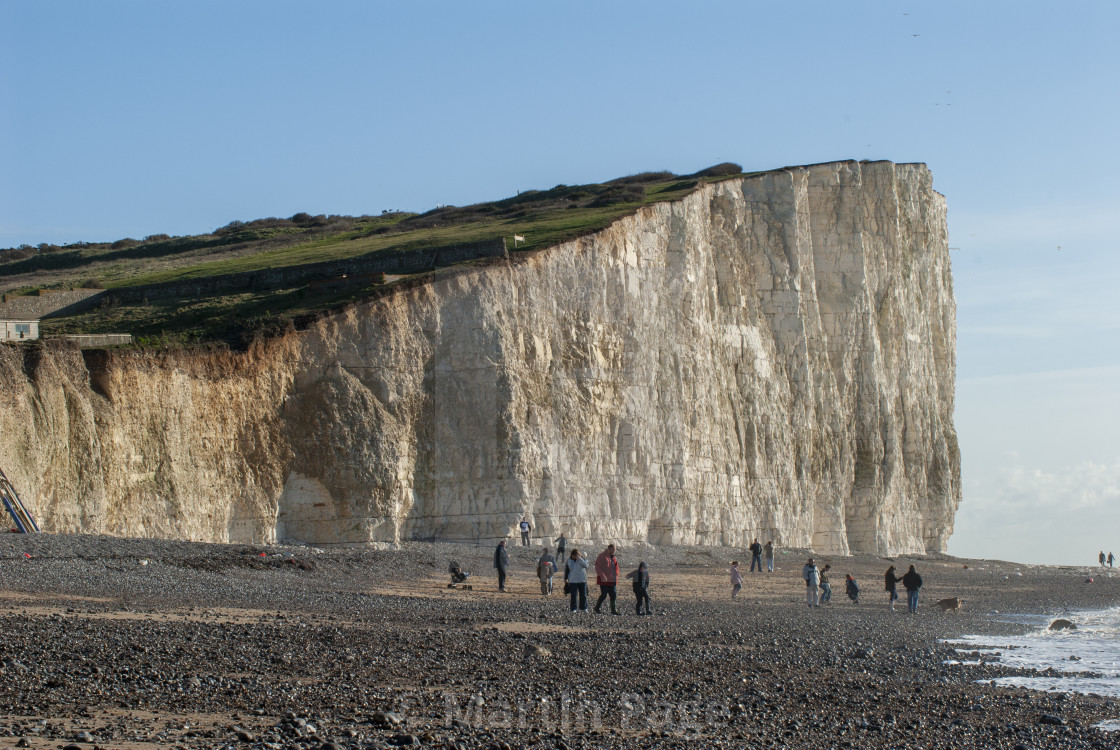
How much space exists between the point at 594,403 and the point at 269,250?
29.3 m

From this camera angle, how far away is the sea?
1411 centimetres

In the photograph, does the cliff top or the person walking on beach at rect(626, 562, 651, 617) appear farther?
the cliff top

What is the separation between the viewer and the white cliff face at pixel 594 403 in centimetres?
2562

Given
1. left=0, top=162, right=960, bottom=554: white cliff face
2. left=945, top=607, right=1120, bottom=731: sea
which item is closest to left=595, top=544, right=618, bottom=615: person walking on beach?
left=945, top=607, right=1120, bottom=731: sea

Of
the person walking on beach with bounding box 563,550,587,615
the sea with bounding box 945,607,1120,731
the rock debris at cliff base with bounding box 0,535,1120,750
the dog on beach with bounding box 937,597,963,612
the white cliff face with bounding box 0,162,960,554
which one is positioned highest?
the white cliff face with bounding box 0,162,960,554

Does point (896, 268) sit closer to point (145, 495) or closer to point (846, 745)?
point (145, 495)

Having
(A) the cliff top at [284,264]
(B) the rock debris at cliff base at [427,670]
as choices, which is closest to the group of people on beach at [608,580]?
(B) the rock debris at cliff base at [427,670]

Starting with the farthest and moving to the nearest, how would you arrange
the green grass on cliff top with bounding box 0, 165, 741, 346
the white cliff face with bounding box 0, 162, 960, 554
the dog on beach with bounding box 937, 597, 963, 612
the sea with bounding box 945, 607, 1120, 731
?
the green grass on cliff top with bounding box 0, 165, 741, 346
the white cliff face with bounding box 0, 162, 960, 554
the dog on beach with bounding box 937, 597, 963, 612
the sea with bounding box 945, 607, 1120, 731

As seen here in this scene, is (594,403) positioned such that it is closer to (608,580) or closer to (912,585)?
(912,585)

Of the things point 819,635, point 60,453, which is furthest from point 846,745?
point 60,453

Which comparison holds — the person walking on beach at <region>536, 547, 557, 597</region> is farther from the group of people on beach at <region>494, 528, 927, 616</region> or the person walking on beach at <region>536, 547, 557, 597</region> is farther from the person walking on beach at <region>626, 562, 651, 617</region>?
the person walking on beach at <region>626, 562, 651, 617</region>

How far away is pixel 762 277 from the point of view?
1736 inches

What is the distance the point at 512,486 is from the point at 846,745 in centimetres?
2277

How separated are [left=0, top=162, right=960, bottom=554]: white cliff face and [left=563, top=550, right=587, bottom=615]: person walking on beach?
11036 mm
